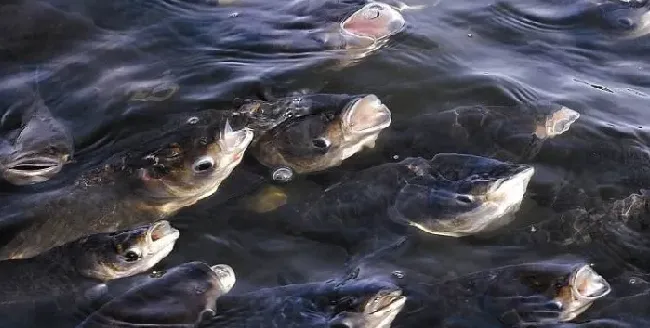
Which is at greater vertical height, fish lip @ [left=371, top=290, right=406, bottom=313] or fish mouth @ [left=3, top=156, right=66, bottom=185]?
fish mouth @ [left=3, top=156, right=66, bottom=185]

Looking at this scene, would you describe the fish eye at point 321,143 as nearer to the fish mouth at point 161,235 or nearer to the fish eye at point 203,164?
the fish eye at point 203,164

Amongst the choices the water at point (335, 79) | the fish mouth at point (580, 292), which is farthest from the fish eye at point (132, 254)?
the fish mouth at point (580, 292)

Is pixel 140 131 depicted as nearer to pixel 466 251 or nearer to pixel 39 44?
pixel 39 44

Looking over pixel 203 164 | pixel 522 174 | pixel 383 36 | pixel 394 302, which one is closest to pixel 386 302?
pixel 394 302

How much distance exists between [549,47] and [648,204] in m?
2.02

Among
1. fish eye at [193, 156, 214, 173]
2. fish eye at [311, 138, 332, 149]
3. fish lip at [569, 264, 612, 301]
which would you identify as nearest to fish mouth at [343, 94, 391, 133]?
fish eye at [311, 138, 332, 149]

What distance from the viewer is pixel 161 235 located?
368 centimetres

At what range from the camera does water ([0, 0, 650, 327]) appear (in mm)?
3805

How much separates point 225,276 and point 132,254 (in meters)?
0.47

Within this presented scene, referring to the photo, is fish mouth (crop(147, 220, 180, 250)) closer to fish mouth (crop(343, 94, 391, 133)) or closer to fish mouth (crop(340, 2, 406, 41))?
fish mouth (crop(343, 94, 391, 133))

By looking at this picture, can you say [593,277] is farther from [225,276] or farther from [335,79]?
[335,79]

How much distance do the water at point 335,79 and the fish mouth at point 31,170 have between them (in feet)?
0.24

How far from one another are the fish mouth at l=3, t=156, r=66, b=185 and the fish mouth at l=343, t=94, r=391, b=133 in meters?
1.75

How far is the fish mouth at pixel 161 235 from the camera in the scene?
3.64 m
